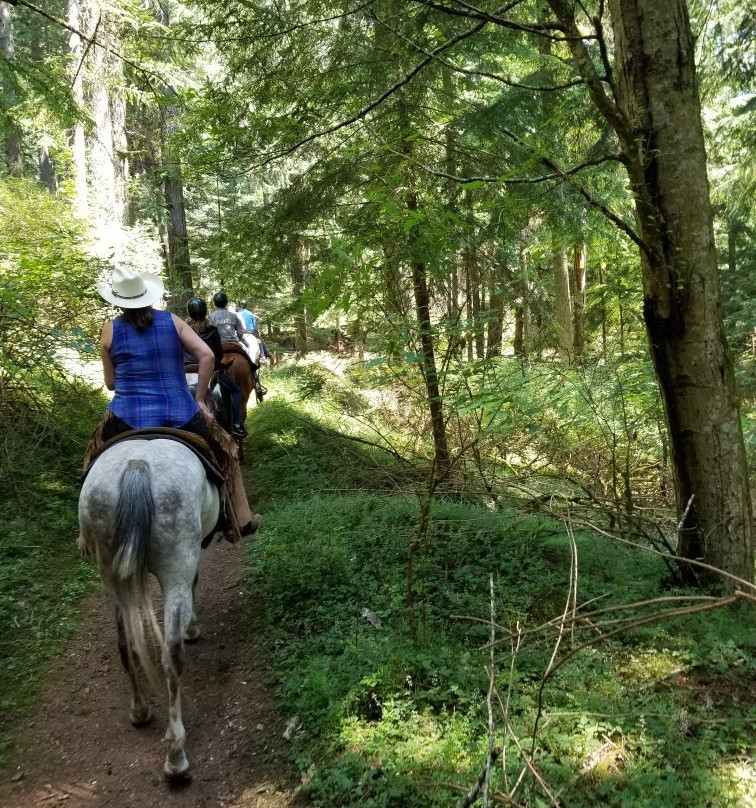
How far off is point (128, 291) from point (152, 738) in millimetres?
3117

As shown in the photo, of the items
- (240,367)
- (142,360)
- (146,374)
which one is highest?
(240,367)

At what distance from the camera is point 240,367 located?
881 cm

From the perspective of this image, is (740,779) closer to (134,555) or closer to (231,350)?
(134,555)

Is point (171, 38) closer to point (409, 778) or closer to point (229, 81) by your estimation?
point (229, 81)

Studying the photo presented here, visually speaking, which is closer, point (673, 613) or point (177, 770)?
point (673, 613)

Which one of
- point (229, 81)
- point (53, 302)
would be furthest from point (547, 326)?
point (53, 302)

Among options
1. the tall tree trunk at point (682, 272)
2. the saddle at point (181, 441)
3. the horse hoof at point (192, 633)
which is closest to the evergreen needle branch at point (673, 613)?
the tall tree trunk at point (682, 272)

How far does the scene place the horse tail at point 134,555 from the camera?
10.6ft

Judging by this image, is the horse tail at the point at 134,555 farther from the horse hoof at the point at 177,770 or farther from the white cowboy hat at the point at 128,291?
the white cowboy hat at the point at 128,291

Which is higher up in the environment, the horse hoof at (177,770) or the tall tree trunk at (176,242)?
the tall tree trunk at (176,242)

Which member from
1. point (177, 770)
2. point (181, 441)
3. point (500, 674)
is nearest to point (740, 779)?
point (500, 674)

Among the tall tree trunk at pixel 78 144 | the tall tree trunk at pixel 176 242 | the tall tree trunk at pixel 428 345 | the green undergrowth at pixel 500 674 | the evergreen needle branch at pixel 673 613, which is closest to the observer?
the evergreen needle branch at pixel 673 613

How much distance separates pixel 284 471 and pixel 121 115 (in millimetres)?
10512

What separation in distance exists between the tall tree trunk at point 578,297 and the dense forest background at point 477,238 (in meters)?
1.74
